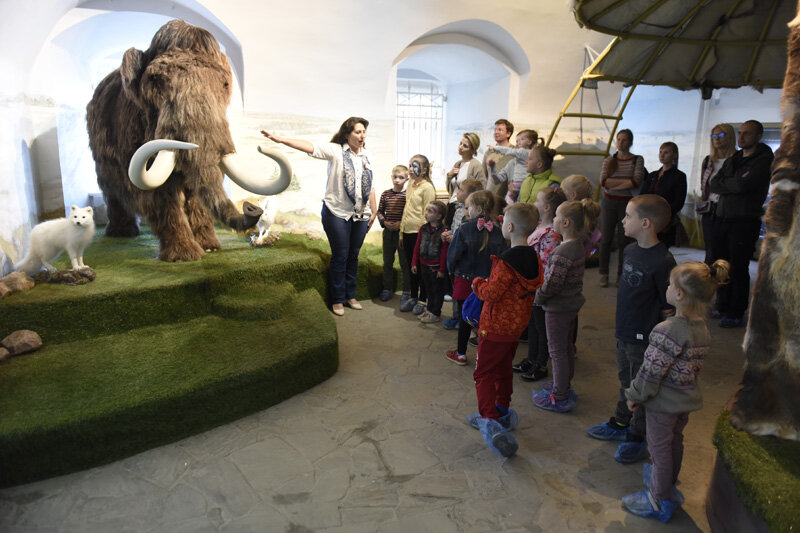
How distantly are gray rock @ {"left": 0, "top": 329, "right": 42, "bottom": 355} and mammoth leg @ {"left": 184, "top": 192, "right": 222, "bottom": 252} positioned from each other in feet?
5.39

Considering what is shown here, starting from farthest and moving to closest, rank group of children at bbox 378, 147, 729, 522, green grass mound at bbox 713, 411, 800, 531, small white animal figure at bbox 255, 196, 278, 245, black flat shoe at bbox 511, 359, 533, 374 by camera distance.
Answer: small white animal figure at bbox 255, 196, 278, 245 → black flat shoe at bbox 511, 359, 533, 374 → group of children at bbox 378, 147, 729, 522 → green grass mound at bbox 713, 411, 800, 531

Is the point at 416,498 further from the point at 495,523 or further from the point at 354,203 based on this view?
the point at 354,203

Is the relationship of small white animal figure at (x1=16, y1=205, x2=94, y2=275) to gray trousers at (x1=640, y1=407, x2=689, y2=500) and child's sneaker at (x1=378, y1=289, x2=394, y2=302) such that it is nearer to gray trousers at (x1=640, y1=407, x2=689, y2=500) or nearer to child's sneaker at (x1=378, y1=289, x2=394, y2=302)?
child's sneaker at (x1=378, y1=289, x2=394, y2=302)

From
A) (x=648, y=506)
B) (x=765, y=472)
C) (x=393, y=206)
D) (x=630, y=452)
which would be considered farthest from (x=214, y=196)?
(x=765, y=472)

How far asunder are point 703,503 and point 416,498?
130 cm

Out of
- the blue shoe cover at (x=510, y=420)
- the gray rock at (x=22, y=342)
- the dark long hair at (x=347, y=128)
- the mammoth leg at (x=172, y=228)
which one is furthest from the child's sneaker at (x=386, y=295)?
the gray rock at (x=22, y=342)

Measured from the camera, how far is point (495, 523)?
217cm

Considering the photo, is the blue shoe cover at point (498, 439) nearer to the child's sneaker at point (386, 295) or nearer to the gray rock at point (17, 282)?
the child's sneaker at point (386, 295)

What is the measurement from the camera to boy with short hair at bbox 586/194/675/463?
247 cm

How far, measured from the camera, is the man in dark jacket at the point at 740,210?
4191 mm

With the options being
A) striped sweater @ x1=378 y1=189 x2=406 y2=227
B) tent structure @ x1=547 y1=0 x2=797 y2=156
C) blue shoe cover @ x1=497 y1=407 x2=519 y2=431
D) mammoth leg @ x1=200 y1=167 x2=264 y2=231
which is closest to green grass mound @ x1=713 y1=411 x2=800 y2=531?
blue shoe cover @ x1=497 y1=407 x2=519 y2=431

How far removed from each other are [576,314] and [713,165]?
2885 millimetres

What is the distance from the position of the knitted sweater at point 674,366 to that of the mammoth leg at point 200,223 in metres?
3.73

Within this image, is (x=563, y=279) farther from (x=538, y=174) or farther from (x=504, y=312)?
(x=538, y=174)
